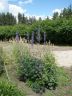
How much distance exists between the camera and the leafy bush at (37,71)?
28.0 feet

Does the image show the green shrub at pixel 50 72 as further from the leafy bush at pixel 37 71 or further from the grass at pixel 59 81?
the grass at pixel 59 81

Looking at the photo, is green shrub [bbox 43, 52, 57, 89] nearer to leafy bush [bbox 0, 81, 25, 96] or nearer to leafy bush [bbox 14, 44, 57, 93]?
leafy bush [bbox 14, 44, 57, 93]

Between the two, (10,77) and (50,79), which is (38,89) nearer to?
(50,79)

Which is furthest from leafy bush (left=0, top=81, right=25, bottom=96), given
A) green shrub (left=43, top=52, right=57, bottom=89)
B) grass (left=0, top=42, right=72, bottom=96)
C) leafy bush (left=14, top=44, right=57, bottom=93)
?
green shrub (left=43, top=52, right=57, bottom=89)

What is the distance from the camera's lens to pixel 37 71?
8.59 metres

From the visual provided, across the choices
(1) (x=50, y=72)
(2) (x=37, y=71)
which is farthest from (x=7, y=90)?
(1) (x=50, y=72)

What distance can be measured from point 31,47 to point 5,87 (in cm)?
255

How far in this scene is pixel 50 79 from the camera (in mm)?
8625

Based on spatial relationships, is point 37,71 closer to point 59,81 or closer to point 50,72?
point 50,72

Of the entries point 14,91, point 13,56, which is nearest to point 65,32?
point 13,56

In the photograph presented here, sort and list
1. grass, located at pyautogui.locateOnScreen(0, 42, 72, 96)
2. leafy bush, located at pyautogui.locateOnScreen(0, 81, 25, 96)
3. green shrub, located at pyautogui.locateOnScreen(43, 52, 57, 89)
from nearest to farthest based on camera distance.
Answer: leafy bush, located at pyautogui.locateOnScreen(0, 81, 25, 96) → grass, located at pyautogui.locateOnScreen(0, 42, 72, 96) → green shrub, located at pyautogui.locateOnScreen(43, 52, 57, 89)

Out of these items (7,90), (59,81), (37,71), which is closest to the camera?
(7,90)

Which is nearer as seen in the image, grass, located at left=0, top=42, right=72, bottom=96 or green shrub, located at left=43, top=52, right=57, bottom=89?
grass, located at left=0, top=42, right=72, bottom=96

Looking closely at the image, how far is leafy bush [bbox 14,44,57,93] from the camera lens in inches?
336
